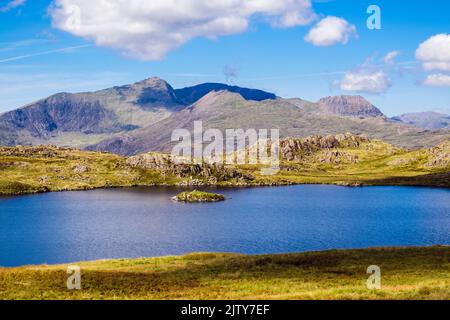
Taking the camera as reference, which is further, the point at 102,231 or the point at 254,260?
the point at 102,231

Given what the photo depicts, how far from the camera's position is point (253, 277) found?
2244 inches

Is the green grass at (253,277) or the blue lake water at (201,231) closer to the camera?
the green grass at (253,277)

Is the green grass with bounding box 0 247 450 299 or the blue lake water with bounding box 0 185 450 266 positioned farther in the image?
the blue lake water with bounding box 0 185 450 266

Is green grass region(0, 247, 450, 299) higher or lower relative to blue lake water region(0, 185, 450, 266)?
higher

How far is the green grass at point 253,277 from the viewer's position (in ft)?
141

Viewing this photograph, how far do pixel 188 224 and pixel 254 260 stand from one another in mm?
90651

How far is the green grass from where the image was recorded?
4297cm

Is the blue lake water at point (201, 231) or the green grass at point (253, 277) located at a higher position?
the green grass at point (253, 277)

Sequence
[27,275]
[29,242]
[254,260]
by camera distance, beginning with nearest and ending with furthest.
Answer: [27,275]
[254,260]
[29,242]
